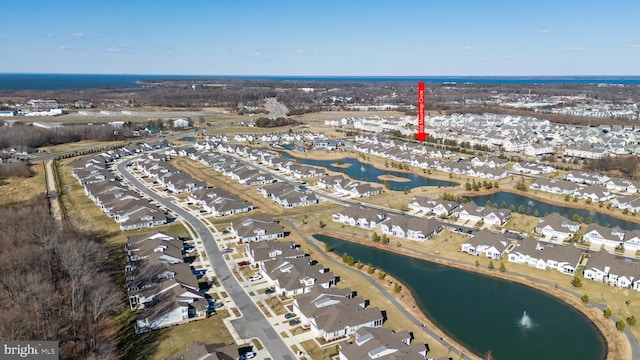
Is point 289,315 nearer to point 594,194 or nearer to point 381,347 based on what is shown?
point 381,347

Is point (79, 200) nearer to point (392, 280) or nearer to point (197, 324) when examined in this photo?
point (197, 324)

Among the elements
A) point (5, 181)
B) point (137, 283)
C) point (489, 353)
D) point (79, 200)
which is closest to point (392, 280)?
point (489, 353)

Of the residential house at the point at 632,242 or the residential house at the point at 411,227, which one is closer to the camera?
the residential house at the point at 632,242

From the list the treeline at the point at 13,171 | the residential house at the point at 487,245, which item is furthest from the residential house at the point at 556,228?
the treeline at the point at 13,171

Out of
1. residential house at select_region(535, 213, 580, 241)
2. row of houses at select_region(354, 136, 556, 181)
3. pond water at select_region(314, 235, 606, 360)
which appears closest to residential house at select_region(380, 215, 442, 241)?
pond water at select_region(314, 235, 606, 360)

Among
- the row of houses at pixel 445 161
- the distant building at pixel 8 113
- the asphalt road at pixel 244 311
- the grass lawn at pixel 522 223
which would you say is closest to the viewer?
the asphalt road at pixel 244 311

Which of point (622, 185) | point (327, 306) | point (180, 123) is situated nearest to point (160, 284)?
point (327, 306)

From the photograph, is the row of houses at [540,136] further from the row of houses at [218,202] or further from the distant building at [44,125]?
the distant building at [44,125]
